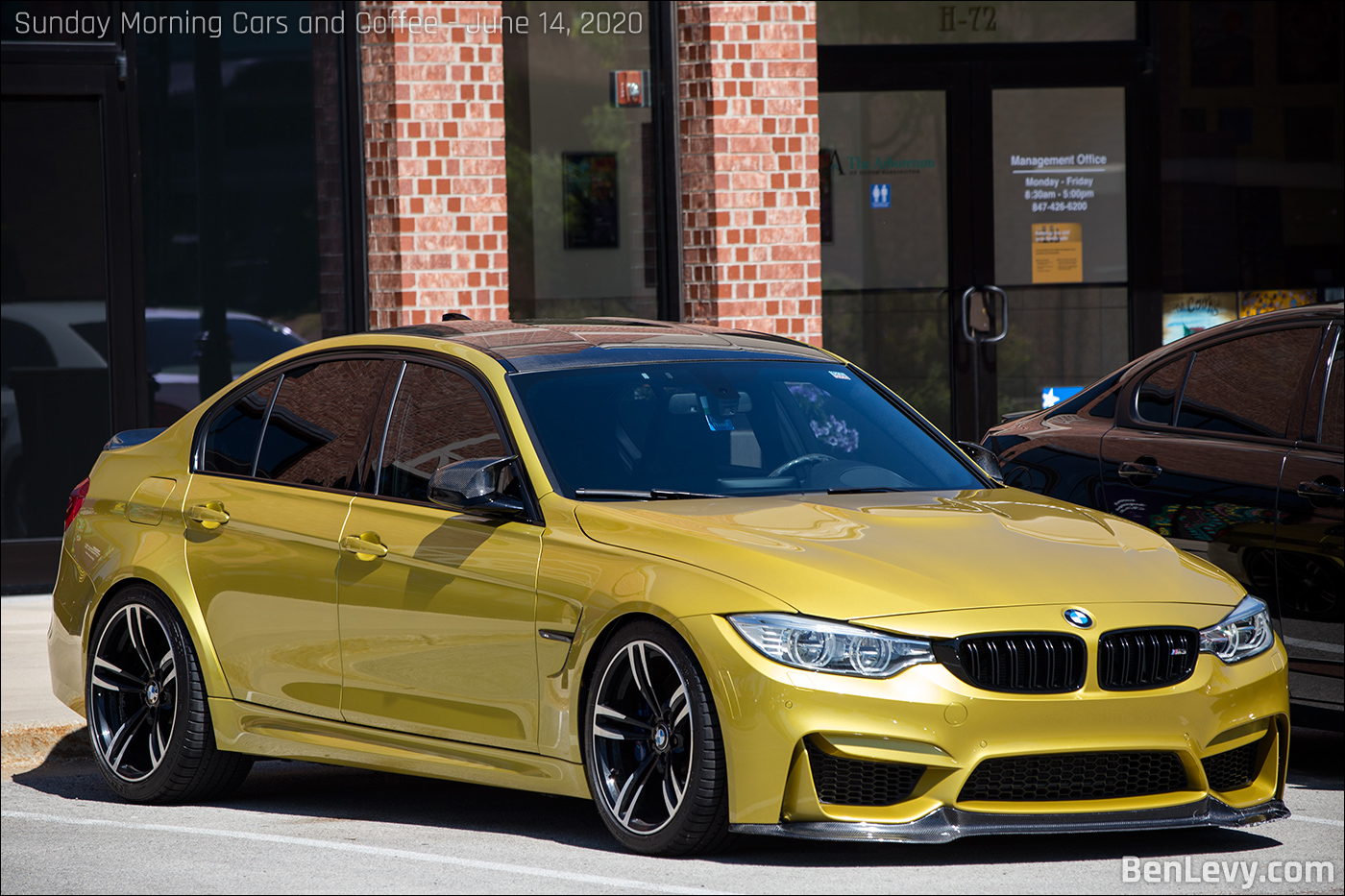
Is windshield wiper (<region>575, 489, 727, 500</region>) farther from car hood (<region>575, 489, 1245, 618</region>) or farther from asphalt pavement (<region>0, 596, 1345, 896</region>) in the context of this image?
asphalt pavement (<region>0, 596, 1345, 896</region>)

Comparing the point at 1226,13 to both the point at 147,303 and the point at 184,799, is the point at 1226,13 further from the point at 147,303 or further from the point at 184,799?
the point at 184,799

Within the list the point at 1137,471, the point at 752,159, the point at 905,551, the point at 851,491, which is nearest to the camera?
the point at 905,551

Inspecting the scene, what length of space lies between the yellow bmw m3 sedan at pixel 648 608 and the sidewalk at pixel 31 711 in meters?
0.97

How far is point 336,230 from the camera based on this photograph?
12.2 m

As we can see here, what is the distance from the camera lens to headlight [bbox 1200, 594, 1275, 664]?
5496 mm

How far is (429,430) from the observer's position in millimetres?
6492

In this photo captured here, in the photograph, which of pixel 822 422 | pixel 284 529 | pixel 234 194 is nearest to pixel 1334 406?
pixel 822 422

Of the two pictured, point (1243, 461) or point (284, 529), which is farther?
point (1243, 461)

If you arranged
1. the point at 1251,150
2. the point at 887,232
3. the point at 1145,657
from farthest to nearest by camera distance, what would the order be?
the point at 1251,150 → the point at 887,232 → the point at 1145,657

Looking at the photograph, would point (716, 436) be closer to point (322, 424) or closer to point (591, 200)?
point (322, 424)

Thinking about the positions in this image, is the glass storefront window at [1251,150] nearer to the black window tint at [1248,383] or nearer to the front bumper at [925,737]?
the black window tint at [1248,383]

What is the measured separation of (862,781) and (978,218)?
28.4 feet

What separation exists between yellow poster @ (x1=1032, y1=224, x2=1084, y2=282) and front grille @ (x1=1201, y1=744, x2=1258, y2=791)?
8106 mm

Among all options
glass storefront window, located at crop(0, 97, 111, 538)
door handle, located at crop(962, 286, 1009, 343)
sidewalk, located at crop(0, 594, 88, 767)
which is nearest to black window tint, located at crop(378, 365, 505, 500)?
sidewalk, located at crop(0, 594, 88, 767)
